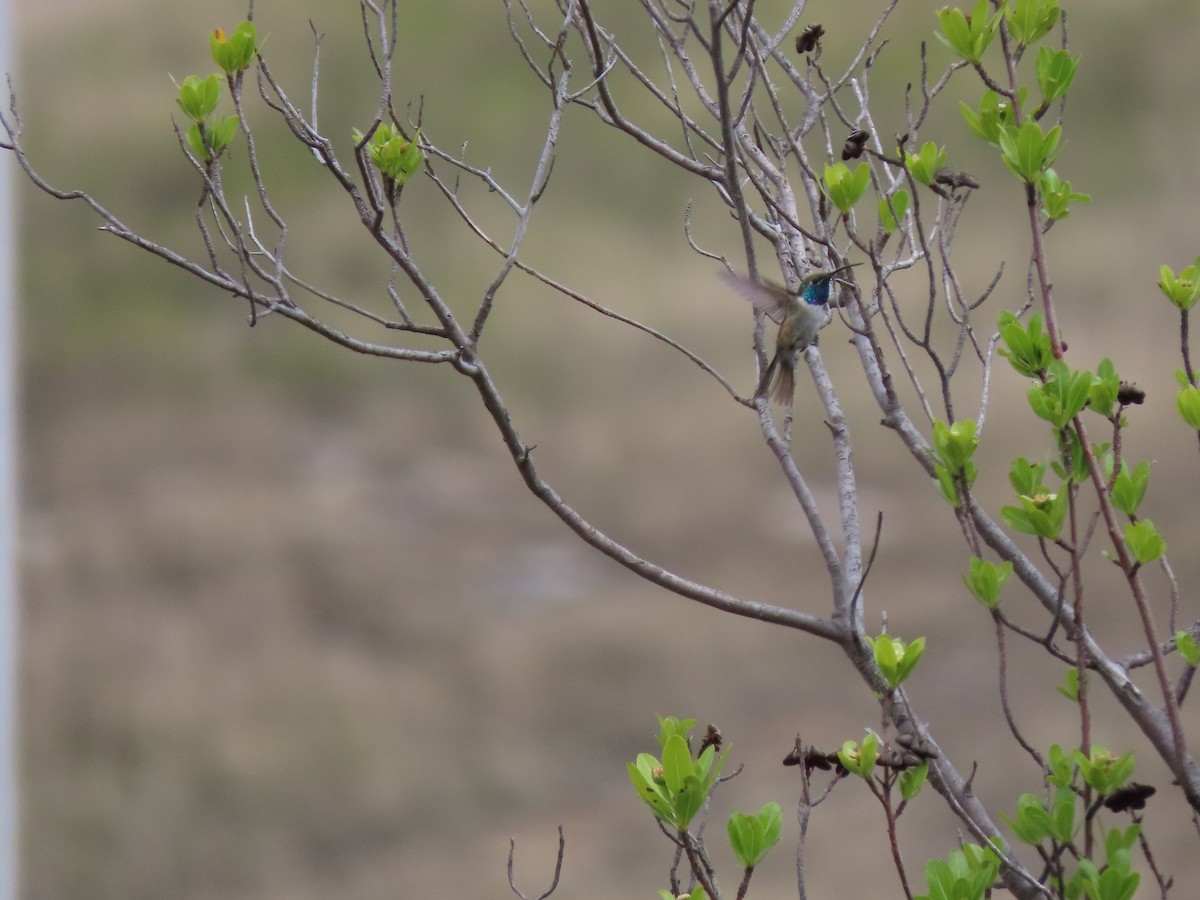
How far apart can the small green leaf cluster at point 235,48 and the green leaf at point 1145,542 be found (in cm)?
80

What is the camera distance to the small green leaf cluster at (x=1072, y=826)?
82 cm

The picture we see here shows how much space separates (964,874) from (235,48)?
2.83 feet

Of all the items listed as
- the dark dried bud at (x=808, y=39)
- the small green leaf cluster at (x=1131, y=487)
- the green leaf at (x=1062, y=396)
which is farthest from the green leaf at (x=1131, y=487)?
the dark dried bud at (x=808, y=39)

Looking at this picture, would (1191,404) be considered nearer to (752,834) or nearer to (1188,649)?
(1188,649)

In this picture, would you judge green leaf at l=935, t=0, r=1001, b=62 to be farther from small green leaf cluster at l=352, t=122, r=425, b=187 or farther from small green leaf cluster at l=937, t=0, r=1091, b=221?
small green leaf cluster at l=352, t=122, r=425, b=187

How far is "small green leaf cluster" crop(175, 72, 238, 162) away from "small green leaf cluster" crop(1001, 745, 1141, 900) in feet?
2.69

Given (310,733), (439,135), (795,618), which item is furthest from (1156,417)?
(795,618)

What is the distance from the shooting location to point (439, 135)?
384 cm

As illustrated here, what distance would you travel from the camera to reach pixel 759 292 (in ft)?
4.02

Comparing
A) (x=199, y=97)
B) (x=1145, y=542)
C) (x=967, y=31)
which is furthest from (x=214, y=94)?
(x=1145, y=542)

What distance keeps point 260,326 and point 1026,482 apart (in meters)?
3.18

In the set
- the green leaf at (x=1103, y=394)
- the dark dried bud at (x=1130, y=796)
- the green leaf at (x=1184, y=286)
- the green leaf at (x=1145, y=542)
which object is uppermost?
the green leaf at (x=1184, y=286)

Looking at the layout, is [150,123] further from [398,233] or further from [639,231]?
[398,233]

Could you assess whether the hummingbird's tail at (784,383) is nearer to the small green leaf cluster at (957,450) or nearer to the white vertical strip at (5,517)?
the small green leaf cluster at (957,450)
